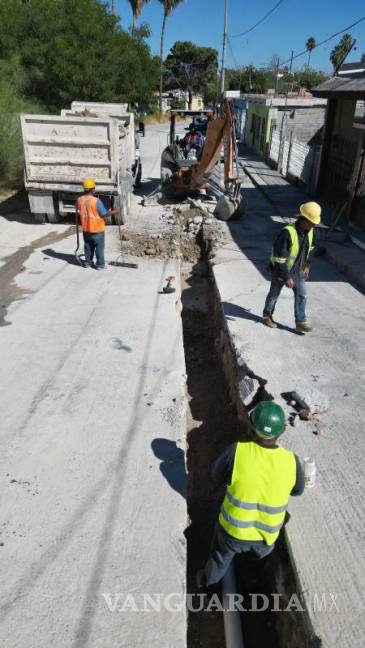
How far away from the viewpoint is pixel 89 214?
8.59m

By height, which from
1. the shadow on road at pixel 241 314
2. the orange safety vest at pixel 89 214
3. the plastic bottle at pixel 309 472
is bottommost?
the shadow on road at pixel 241 314

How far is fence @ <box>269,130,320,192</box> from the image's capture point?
1653 cm

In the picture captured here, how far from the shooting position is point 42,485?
13.5 ft

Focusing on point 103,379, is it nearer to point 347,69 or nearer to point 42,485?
point 42,485

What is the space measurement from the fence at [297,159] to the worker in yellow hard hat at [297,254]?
35.5 ft

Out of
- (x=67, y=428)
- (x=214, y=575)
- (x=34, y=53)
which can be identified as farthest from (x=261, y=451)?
(x=34, y=53)

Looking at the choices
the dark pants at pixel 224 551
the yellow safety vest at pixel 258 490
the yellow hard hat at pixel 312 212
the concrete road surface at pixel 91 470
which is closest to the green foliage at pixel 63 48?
the concrete road surface at pixel 91 470

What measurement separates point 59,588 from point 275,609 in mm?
1513

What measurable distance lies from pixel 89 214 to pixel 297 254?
4.09 meters

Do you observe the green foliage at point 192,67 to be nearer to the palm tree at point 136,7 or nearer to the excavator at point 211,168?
the palm tree at point 136,7

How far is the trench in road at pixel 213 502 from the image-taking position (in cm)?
353

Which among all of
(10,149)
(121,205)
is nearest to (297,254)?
(121,205)

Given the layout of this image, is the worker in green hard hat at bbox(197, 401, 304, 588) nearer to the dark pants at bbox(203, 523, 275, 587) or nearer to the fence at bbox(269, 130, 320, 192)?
the dark pants at bbox(203, 523, 275, 587)

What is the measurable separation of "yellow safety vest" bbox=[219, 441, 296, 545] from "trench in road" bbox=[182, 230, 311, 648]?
2.08 ft
